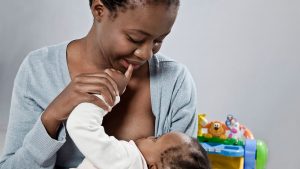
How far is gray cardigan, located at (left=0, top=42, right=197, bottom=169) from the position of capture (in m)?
1.17

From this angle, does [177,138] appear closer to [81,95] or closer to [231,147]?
[81,95]

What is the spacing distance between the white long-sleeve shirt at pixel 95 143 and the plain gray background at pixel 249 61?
132 centimetres

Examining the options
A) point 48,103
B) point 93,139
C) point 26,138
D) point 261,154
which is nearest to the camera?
point 93,139

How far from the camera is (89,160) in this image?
3.76ft

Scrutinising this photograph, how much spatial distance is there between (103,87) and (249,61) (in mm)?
1395

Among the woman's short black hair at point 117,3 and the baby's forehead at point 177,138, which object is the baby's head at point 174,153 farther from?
the woman's short black hair at point 117,3

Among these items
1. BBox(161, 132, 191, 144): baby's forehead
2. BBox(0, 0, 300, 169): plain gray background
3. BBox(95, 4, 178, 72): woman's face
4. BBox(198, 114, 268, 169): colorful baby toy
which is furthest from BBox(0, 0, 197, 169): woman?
BBox(0, 0, 300, 169): plain gray background

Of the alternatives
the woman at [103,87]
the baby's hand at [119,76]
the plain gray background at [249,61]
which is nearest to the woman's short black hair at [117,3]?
the woman at [103,87]

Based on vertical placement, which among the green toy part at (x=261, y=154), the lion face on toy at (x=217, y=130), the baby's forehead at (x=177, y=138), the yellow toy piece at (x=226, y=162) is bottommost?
the yellow toy piece at (x=226, y=162)

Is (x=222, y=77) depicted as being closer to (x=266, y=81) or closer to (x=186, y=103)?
(x=266, y=81)

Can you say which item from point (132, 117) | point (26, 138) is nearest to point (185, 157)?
point (132, 117)

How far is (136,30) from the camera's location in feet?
3.57

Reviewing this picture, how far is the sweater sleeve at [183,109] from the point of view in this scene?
1356 mm

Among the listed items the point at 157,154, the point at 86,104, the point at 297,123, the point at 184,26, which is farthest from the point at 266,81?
the point at 86,104
